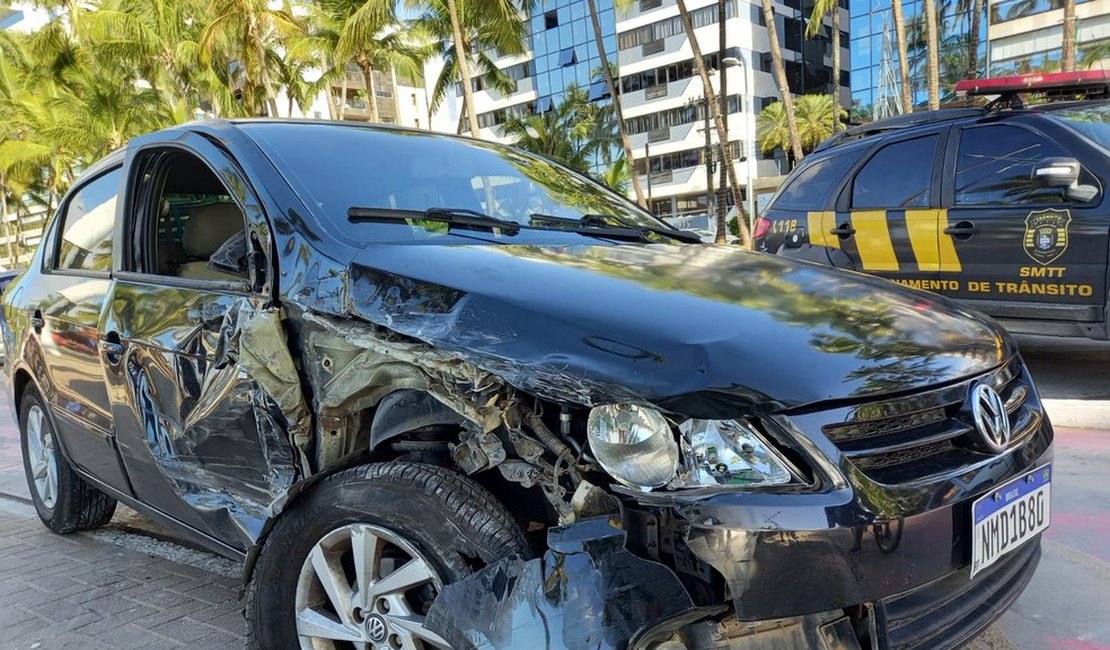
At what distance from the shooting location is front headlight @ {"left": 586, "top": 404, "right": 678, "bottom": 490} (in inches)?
56.9

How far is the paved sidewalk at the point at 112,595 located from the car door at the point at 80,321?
46 cm

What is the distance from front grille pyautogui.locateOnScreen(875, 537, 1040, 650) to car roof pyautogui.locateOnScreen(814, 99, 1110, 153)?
4116 mm

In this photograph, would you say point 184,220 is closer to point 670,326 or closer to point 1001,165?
point 670,326

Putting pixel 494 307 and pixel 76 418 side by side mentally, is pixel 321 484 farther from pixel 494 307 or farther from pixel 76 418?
pixel 76 418

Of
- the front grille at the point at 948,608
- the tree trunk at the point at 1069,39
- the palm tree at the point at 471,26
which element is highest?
the palm tree at the point at 471,26

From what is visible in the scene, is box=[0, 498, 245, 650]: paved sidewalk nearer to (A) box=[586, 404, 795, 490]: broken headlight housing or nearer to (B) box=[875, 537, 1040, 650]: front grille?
(A) box=[586, 404, 795, 490]: broken headlight housing

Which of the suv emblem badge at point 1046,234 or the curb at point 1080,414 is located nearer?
the curb at point 1080,414

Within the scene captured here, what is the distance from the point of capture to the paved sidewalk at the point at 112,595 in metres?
2.76

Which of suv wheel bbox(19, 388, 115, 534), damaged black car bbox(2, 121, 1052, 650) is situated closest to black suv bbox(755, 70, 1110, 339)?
damaged black car bbox(2, 121, 1052, 650)

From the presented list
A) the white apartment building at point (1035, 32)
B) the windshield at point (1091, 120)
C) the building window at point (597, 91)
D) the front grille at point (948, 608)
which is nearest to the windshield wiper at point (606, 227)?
the front grille at point (948, 608)

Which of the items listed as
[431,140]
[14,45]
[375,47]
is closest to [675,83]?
[375,47]

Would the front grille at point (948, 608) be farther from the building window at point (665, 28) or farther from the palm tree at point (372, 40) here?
the building window at point (665, 28)

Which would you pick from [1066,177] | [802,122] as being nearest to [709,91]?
[1066,177]

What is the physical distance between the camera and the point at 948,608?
161 cm
